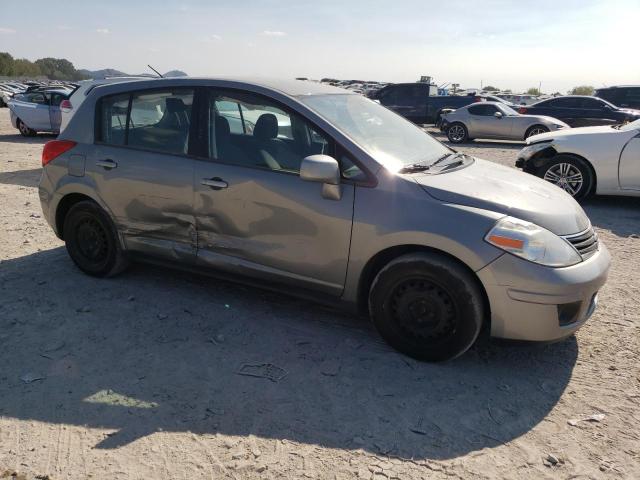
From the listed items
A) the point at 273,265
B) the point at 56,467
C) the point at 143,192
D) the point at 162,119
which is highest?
the point at 162,119

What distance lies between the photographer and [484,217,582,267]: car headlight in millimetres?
2996

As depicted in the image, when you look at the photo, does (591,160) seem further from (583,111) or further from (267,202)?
(583,111)

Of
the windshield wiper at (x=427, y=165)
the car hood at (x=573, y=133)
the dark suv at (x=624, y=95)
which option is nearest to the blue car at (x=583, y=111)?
the dark suv at (x=624, y=95)

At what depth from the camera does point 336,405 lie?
2930mm

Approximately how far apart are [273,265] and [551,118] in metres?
15.0

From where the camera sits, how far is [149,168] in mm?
4059

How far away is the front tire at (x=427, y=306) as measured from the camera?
10.2ft

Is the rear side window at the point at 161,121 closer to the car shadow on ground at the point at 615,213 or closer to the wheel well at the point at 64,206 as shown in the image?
the wheel well at the point at 64,206

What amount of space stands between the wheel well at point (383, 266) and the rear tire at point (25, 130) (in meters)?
15.8

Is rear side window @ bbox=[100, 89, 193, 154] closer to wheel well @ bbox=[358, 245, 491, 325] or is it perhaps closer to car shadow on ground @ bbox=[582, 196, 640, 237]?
wheel well @ bbox=[358, 245, 491, 325]

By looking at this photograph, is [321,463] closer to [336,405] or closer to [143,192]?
[336,405]

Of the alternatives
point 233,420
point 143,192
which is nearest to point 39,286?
point 143,192

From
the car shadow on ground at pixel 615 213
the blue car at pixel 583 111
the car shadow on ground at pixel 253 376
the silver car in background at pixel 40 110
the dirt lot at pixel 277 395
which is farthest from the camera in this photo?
the blue car at pixel 583 111

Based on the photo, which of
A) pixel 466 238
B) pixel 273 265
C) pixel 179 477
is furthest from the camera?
pixel 273 265
